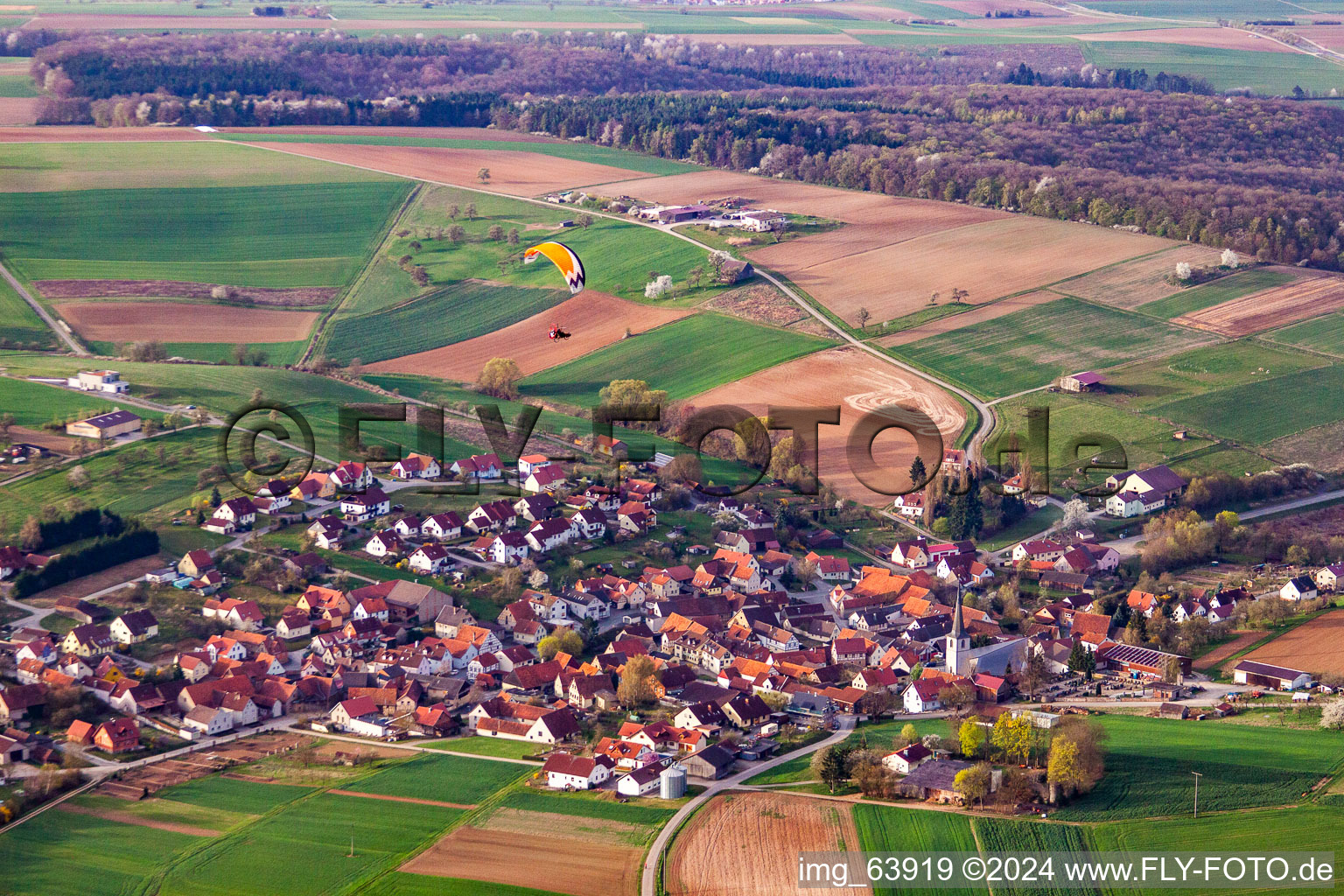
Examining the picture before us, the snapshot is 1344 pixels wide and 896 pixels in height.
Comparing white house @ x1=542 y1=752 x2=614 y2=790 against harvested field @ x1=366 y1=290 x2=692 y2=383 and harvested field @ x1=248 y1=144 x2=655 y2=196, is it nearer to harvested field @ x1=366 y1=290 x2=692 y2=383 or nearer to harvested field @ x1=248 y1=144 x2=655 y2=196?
harvested field @ x1=366 y1=290 x2=692 y2=383

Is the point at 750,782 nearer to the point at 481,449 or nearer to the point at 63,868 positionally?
the point at 63,868

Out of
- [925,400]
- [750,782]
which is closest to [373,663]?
[750,782]

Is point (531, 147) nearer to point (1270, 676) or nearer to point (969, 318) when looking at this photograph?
point (969, 318)

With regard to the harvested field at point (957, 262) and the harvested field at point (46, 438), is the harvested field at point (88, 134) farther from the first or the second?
the harvested field at point (46, 438)

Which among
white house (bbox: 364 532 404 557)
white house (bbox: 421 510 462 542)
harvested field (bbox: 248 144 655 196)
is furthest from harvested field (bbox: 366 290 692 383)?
harvested field (bbox: 248 144 655 196)

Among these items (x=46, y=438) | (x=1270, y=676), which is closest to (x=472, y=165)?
(x=46, y=438)

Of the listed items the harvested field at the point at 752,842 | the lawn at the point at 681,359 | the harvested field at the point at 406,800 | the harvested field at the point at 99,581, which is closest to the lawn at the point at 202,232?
the lawn at the point at 681,359
